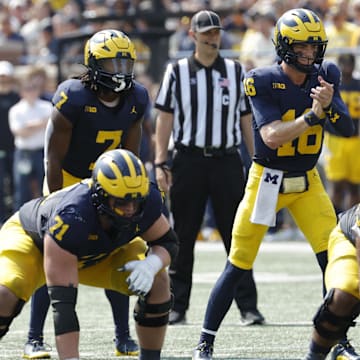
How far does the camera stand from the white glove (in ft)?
16.7

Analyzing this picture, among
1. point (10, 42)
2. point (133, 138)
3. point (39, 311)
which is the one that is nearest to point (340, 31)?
point (10, 42)

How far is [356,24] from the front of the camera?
1344 centimetres

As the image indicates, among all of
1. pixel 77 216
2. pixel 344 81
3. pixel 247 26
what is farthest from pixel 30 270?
pixel 247 26

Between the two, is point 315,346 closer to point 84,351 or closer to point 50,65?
point 84,351

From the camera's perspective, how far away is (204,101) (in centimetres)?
768

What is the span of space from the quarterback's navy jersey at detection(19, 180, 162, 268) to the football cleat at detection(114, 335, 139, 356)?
1088mm

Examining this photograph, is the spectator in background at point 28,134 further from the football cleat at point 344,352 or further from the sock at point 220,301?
the football cleat at point 344,352

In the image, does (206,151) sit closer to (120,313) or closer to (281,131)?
(120,313)

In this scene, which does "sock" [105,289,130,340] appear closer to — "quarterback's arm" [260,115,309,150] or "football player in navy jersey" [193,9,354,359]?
"football player in navy jersey" [193,9,354,359]

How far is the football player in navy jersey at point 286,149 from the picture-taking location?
5957mm

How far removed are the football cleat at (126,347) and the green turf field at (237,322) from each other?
1.9 inches

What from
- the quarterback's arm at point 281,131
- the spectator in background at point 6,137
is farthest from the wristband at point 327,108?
the spectator in background at point 6,137

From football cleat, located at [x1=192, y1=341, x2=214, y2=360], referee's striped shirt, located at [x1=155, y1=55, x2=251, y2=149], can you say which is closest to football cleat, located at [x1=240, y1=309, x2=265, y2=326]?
referee's striped shirt, located at [x1=155, y1=55, x2=251, y2=149]

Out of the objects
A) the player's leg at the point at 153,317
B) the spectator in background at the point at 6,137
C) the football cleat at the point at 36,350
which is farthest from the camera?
the spectator in background at the point at 6,137
